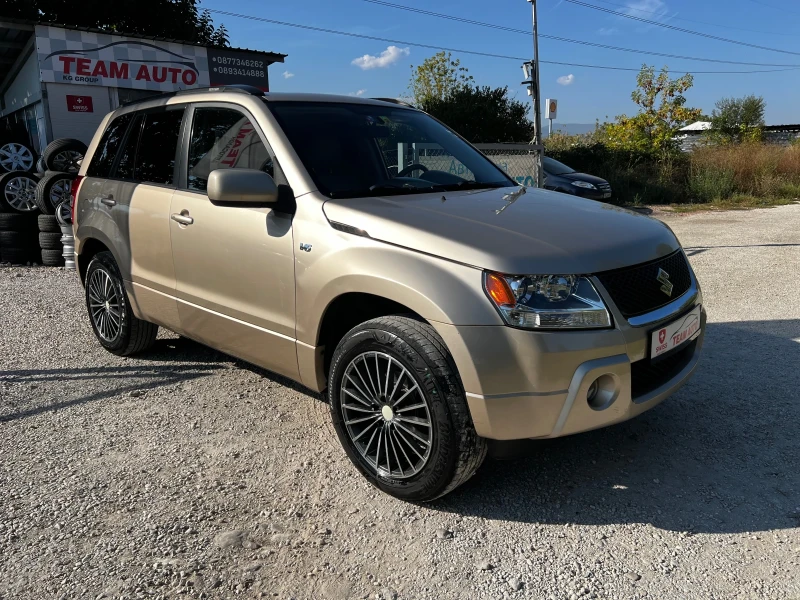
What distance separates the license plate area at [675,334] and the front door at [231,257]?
1708 mm

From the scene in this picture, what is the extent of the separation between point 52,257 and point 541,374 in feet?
28.3

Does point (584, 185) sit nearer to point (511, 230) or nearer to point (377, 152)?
point (377, 152)

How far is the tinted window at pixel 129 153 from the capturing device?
4.55 meters

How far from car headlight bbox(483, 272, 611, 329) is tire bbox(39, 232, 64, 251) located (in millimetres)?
8353

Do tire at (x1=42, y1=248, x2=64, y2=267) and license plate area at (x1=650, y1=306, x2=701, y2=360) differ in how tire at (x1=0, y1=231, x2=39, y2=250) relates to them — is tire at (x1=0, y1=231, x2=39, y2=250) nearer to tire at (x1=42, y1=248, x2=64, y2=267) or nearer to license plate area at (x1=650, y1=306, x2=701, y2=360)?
tire at (x1=42, y1=248, x2=64, y2=267)

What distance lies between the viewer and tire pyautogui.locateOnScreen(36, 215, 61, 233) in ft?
29.5

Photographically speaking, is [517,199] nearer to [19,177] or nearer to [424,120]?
[424,120]

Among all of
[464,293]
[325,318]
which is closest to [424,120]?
[325,318]

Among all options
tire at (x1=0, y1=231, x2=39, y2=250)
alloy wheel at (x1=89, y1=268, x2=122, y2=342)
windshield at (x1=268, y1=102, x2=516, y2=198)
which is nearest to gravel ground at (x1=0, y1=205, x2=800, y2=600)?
alloy wheel at (x1=89, y1=268, x2=122, y2=342)

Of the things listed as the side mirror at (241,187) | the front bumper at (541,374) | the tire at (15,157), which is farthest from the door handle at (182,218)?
the tire at (15,157)

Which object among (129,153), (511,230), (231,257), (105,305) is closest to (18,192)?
(105,305)

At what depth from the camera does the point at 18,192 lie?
31.8 ft

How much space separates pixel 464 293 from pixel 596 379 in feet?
2.10

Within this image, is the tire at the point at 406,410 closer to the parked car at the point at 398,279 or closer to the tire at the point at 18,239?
the parked car at the point at 398,279
